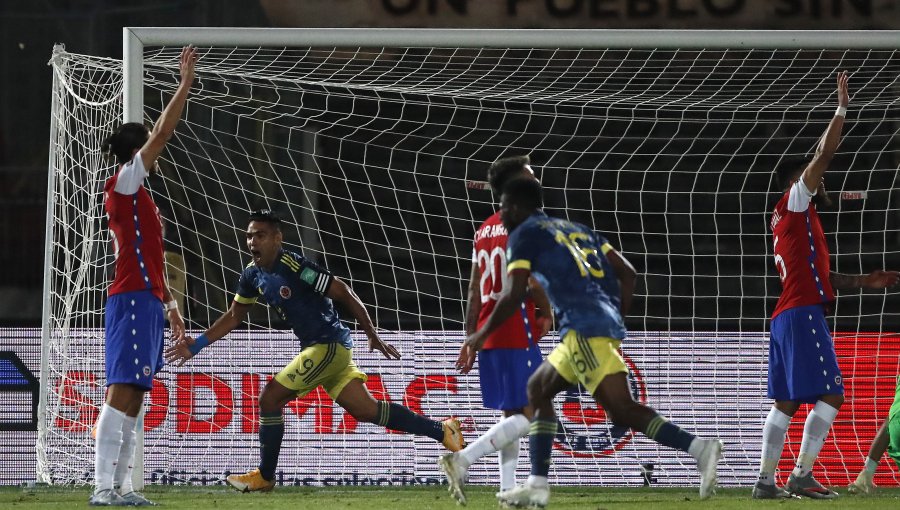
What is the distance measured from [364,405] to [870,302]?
251 inches

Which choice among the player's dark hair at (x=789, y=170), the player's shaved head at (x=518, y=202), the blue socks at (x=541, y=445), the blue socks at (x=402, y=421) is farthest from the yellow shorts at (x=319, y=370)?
the player's dark hair at (x=789, y=170)

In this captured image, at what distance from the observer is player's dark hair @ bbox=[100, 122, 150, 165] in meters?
6.47

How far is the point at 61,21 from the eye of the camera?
13.8m

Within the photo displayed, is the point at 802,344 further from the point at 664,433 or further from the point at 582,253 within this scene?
the point at 582,253

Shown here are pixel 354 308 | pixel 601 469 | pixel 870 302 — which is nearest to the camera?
pixel 354 308

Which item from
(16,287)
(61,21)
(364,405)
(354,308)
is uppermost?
(61,21)

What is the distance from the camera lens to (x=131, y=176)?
631 centimetres

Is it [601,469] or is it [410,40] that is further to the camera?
Answer: [601,469]

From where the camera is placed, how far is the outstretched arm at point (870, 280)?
7137mm

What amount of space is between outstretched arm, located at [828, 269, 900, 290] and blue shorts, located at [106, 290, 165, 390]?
3.78 metres

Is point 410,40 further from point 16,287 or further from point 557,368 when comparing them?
point 16,287

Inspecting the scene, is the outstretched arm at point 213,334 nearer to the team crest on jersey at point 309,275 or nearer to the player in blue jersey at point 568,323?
the team crest on jersey at point 309,275

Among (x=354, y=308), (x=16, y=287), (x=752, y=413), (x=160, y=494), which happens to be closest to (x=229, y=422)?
(x=160, y=494)

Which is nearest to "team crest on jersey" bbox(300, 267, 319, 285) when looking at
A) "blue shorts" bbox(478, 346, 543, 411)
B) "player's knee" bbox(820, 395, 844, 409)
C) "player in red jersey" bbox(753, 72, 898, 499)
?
"blue shorts" bbox(478, 346, 543, 411)
